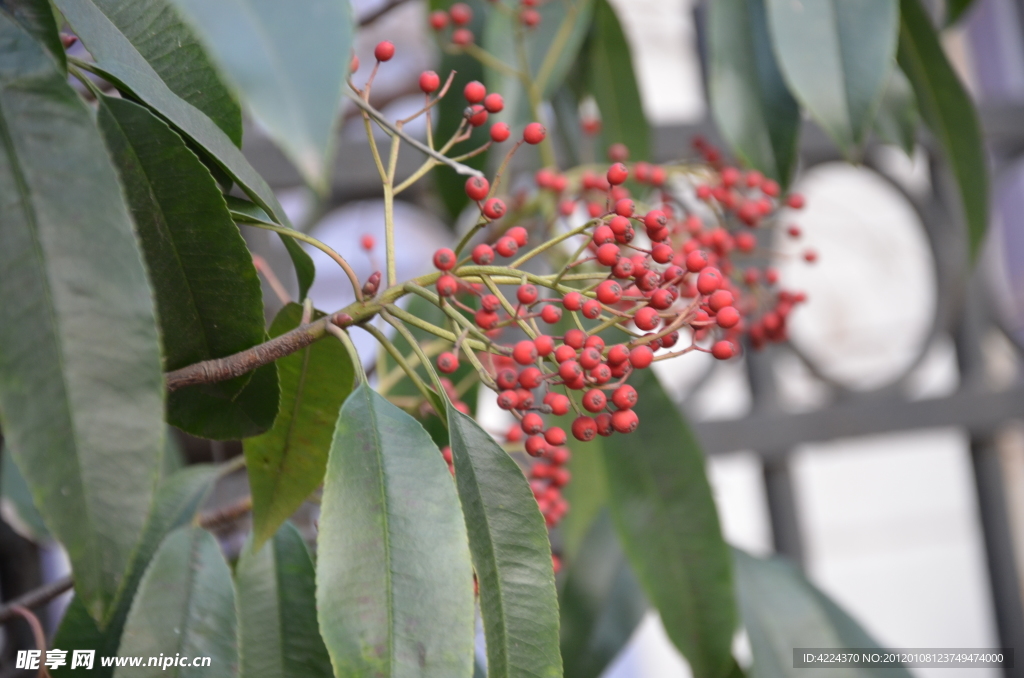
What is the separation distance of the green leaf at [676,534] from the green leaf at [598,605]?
201 mm

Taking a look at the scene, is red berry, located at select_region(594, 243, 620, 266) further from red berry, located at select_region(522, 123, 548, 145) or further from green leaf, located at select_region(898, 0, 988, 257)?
green leaf, located at select_region(898, 0, 988, 257)

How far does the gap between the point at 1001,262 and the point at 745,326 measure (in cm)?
160

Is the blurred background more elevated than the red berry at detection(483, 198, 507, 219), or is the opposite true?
the red berry at detection(483, 198, 507, 219)

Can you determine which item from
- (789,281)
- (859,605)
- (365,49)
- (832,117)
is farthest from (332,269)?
(859,605)

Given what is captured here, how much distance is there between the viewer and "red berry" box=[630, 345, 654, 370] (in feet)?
1.24

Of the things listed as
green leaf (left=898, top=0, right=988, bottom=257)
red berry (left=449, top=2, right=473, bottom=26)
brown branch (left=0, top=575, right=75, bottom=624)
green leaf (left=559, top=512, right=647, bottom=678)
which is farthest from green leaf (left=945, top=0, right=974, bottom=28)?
brown branch (left=0, top=575, right=75, bottom=624)

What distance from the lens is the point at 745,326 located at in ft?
2.40

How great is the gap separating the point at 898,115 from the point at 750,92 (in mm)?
144

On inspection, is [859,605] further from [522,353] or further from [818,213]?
[522,353]

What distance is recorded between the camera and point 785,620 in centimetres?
77

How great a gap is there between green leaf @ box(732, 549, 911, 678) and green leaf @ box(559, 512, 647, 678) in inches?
4.2

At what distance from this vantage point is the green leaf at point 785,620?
0.73 metres

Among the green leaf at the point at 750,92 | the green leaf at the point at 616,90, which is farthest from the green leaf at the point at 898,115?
the green leaf at the point at 616,90

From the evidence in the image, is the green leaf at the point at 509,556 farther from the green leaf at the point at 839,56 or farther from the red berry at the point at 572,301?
the green leaf at the point at 839,56
